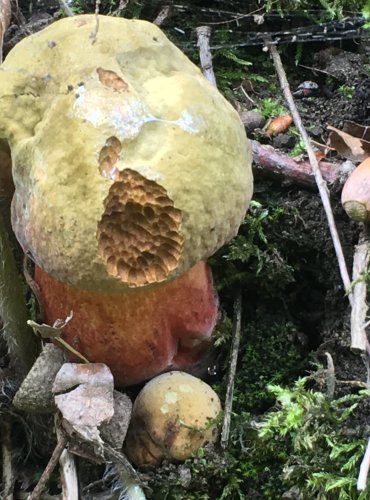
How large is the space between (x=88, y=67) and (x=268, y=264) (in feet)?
2.21

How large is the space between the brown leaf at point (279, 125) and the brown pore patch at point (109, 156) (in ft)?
2.44

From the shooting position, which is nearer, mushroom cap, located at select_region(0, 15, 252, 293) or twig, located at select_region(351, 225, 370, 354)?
mushroom cap, located at select_region(0, 15, 252, 293)

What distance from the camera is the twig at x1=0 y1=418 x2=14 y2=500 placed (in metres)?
1.35

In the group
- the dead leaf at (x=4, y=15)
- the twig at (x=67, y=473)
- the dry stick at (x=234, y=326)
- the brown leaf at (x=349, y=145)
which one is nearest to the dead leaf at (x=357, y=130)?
the brown leaf at (x=349, y=145)

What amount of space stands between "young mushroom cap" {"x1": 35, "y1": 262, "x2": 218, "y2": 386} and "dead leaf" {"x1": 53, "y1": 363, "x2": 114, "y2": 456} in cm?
7

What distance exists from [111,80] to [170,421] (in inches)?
25.0

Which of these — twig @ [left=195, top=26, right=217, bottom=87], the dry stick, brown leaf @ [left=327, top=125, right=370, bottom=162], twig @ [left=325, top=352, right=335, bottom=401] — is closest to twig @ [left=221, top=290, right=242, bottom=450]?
the dry stick

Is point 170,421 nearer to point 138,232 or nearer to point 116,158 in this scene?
point 138,232

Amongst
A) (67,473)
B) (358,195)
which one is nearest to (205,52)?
(358,195)

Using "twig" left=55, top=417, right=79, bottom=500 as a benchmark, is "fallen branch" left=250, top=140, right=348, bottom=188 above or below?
above

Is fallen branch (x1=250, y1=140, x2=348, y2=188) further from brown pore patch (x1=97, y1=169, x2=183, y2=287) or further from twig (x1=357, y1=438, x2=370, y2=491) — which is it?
twig (x1=357, y1=438, x2=370, y2=491)

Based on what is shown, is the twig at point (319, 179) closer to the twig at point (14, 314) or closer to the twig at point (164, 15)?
the twig at point (164, 15)

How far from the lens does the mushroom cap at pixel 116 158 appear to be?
3.67 feet

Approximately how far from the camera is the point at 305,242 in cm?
164
